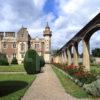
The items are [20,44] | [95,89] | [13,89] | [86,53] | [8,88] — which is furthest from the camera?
[20,44]

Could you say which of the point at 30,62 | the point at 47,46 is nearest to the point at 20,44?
the point at 47,46

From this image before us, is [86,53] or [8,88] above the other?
[86,53]

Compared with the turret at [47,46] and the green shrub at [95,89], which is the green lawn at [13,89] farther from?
the turret at [47,46]

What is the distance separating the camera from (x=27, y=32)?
3450 inches

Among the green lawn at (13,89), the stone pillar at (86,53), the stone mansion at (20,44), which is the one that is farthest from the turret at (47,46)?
the stone pillar at (86,53)

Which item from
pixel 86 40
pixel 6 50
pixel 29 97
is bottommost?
pixel 29 97

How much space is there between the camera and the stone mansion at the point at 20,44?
8725 cm

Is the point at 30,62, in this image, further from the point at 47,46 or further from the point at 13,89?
the point at 47,46

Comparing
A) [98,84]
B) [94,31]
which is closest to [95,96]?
[98,84]

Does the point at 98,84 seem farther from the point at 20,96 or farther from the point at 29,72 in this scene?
the point at 29,72

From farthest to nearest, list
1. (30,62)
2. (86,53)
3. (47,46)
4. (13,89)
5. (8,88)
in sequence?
(47,46) → (30,62) → (86,53) → (8,88) → (13,89)

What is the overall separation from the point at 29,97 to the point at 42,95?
2.80 ft

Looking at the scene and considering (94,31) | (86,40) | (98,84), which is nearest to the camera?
(98,84)

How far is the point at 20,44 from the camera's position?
8738 cm
